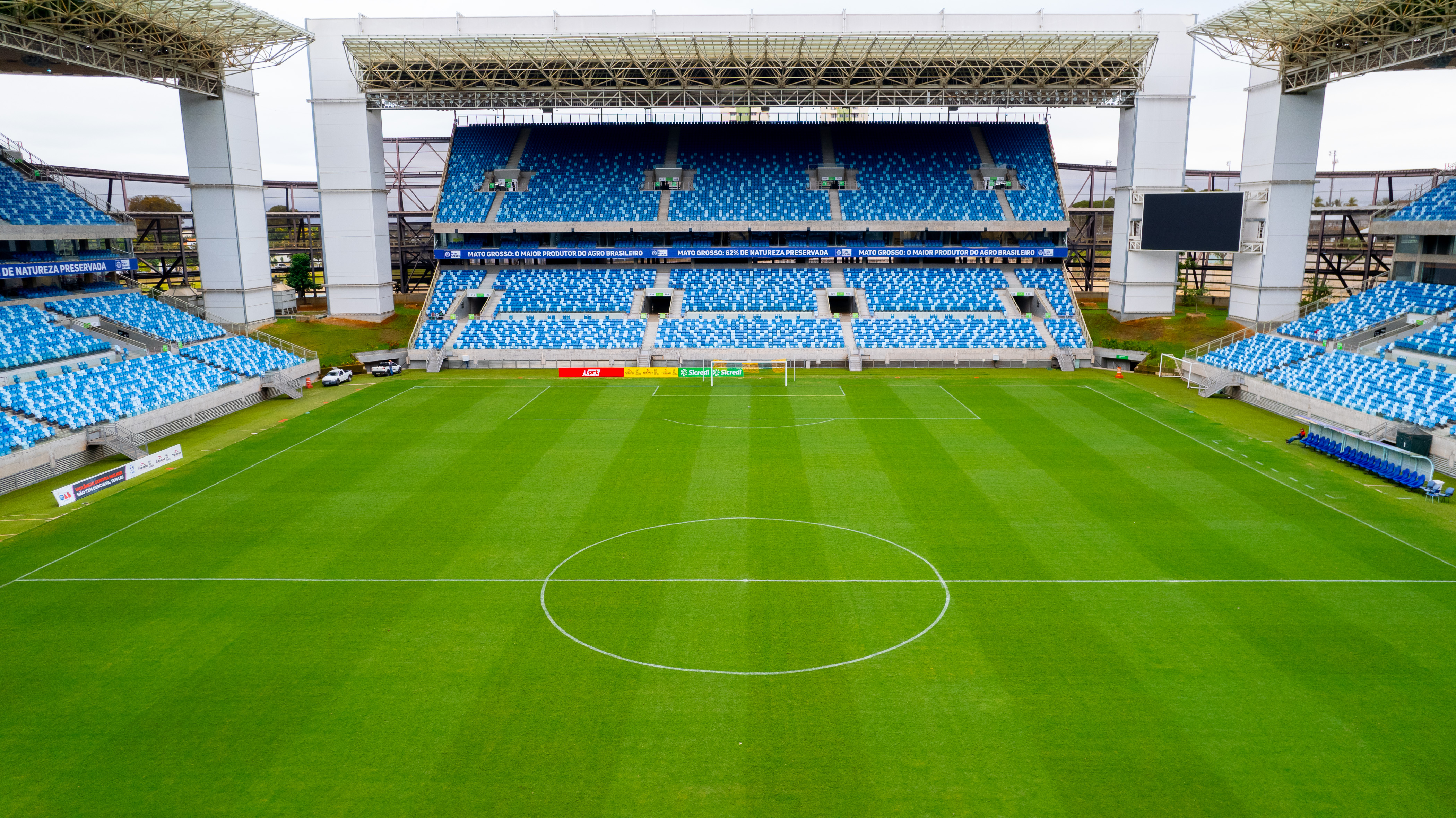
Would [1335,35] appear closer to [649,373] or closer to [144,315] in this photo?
[649,373]

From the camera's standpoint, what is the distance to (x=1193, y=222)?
5006 centimetres

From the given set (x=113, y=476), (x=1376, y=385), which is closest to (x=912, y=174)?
(x=1376, y=385)

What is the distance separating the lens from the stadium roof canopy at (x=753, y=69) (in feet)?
163

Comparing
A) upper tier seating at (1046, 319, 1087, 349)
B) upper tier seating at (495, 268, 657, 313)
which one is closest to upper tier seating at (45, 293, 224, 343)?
upper tier seating at (495, 268, 657, 313)

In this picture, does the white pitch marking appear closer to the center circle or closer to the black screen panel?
the center circle

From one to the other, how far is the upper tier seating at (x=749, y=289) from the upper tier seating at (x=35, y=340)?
30.5 metres

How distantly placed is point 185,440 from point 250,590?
1752 centimetres

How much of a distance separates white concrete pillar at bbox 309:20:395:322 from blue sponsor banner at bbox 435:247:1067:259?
543 cm

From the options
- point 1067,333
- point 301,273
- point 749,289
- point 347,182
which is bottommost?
point 1067,333

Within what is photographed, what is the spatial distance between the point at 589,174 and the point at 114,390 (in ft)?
117

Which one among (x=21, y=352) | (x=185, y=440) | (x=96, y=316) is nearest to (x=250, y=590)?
(x=185, y=440)

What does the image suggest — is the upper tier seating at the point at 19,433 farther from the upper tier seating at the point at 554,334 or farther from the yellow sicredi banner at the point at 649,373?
the yellow sicredi banner at the point at 649,373

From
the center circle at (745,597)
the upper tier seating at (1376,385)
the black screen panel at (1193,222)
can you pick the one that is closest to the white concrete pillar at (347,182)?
the center circle at (745,597)

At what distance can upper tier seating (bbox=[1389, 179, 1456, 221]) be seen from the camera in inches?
1594
